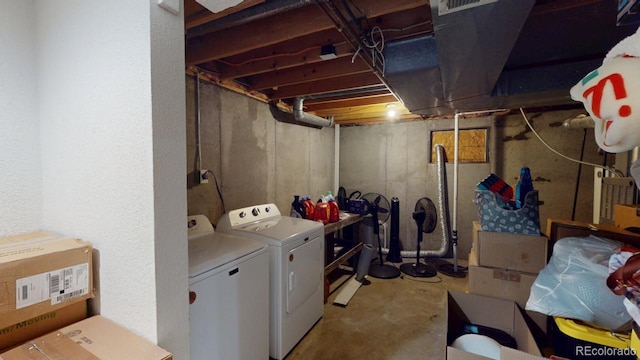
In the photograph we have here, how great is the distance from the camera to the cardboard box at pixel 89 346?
825 mm

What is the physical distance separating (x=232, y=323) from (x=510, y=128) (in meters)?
3.90

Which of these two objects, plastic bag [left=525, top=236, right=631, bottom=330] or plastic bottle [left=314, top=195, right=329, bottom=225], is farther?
plastic bottle [left=314, top=195, right=329, bottom=225]

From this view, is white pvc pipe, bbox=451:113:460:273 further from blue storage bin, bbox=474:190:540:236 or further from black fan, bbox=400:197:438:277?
blue storage bin, bbox=474:190:540:236

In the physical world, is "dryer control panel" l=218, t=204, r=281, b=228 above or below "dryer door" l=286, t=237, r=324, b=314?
above

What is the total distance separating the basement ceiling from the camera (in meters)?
1.21

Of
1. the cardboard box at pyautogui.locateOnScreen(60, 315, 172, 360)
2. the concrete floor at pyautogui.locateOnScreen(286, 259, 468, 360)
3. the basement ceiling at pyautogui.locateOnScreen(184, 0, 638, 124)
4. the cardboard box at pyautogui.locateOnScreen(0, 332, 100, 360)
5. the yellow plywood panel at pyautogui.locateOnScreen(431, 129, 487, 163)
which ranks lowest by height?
the concrete floor at pyautogui.locateOnScreen(286, 259, 468, 360)

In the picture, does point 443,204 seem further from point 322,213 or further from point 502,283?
point 502,283

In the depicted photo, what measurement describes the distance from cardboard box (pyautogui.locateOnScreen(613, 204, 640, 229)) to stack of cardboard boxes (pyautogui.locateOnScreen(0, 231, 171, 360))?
249 centimetres

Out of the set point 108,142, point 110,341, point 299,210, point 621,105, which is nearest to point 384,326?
point 299,210

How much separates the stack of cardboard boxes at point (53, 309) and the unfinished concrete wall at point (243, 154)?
4.06ft

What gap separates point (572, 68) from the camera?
1786 mm

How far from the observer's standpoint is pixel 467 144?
369cm

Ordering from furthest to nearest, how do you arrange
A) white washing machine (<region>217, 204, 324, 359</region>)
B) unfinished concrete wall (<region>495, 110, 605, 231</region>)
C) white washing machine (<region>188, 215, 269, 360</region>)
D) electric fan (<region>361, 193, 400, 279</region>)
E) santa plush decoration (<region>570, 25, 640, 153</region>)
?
electric fan (<region>361, 193, 400, 279</region>)
unfinished concrete wall (<region>495, 110, 605, 231</region>)
white washing machine (<region>217, 204, 324, 359</region>)
white washing machine (<region>188, 215, 269, 360</region>)
santa plush decoration (<region>570, 25, 640, 153</region>)

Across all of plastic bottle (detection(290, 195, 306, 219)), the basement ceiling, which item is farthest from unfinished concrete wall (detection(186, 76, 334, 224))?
plastic bottle (detection(290, 195, 306, 219))
